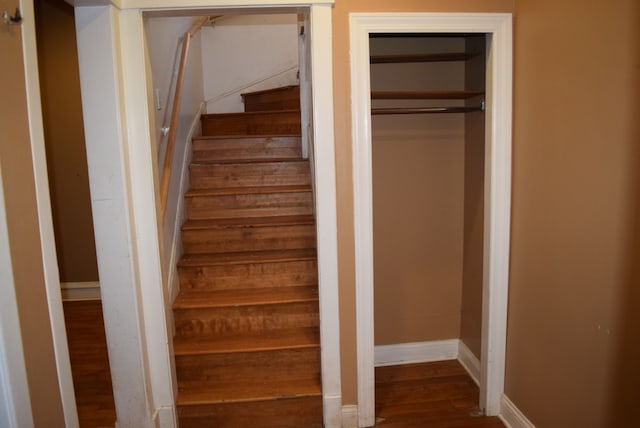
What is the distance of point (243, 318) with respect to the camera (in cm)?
231

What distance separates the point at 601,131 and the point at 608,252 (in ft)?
1.36

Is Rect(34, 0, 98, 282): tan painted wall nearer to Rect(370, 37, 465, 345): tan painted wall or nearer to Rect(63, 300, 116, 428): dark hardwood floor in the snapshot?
Rect(63, 300, 116, 428): dark hardwood floor

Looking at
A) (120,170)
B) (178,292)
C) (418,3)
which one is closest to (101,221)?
(120,170)

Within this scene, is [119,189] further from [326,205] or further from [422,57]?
[422,57]

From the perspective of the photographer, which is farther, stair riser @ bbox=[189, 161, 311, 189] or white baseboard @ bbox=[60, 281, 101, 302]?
white baseboard @ bbox=[60, 281, 101, 302]

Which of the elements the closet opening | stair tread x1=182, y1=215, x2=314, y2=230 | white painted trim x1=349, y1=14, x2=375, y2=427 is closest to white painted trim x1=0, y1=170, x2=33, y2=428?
white painted trim x1=349, y1=14, x2=375, y2=427

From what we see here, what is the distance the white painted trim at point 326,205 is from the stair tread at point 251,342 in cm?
24

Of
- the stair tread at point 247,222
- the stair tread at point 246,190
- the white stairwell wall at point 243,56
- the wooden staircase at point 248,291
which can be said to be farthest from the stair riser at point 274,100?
the stair tread at point 247,222

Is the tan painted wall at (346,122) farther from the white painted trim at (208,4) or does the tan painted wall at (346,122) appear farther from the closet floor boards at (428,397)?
the closet floor boards at (428,397)

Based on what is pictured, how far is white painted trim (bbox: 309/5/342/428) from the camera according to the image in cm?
176

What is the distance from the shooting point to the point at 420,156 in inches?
97.4

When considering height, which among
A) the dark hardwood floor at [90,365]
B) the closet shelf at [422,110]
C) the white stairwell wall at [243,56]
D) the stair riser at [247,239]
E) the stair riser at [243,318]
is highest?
the white stairwell wall at [243,56]

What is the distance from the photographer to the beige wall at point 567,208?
1.31 m

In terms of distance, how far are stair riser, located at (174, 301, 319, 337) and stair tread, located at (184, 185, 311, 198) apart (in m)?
0.90
